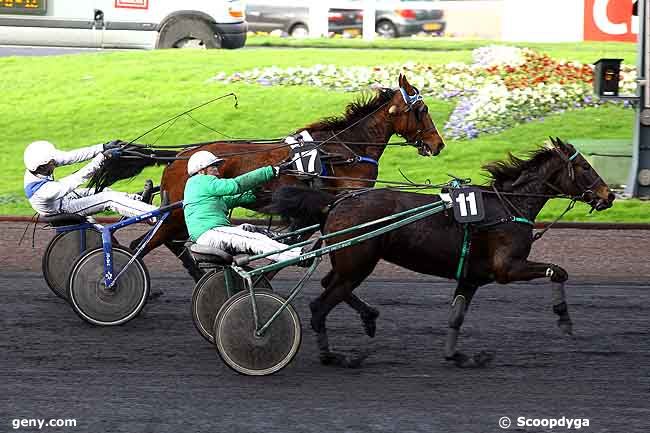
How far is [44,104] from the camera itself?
18562 mm

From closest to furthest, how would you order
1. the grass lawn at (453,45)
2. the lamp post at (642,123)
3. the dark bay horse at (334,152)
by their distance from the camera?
the dark bay horse at (334,152) < the lamp post at (642,123) < the grass lawn at (453,45)

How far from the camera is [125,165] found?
388 inches

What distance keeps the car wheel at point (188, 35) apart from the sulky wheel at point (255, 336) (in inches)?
540

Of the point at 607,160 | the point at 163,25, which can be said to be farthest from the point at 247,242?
the point at 163,25

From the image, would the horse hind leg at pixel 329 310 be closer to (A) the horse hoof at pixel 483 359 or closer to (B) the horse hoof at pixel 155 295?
(A) the horse hoof at pixel 483 359

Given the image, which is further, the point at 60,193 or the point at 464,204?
the point at 60,193

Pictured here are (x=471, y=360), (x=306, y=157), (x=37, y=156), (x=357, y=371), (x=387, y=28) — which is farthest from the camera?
(x=387, y=28)

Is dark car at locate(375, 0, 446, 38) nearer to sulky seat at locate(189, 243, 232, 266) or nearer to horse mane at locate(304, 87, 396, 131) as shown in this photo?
horse mane at locate(304, 87, 396, 131)

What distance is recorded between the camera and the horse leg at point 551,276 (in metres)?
7.69

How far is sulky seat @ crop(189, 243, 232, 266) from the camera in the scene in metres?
7.68

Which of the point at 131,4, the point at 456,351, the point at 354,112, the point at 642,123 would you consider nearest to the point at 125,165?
the point at 354,112

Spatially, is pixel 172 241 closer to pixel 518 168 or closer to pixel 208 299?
pixel 208 299

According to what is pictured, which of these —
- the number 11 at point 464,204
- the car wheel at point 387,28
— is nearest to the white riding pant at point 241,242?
the number 11 at point 464,204

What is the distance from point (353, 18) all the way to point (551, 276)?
1869 cm
